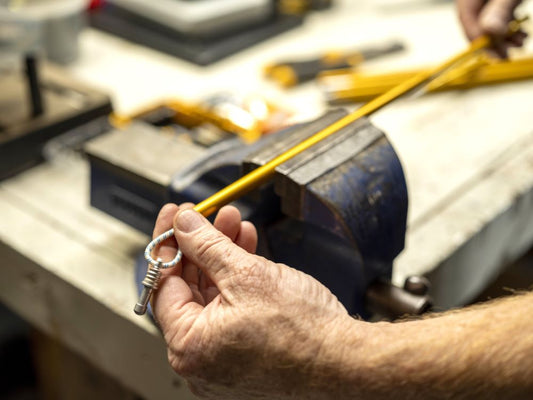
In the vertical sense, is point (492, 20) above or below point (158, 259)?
above

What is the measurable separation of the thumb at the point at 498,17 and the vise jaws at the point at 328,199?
39 centimetres

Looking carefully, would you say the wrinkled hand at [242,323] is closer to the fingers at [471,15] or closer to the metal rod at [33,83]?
the metal rod at [33,83]

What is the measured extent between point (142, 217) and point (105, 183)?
7 centimetres

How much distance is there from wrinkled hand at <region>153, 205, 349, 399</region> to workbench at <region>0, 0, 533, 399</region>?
0.21 m

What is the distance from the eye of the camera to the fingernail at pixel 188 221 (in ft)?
1.89

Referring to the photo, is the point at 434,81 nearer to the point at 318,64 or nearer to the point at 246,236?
the point at 318,64

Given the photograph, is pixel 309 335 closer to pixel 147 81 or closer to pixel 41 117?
pixel 41 117

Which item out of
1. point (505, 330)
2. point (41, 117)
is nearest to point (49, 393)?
point (41, 117)

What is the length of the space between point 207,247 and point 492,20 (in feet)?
2.24

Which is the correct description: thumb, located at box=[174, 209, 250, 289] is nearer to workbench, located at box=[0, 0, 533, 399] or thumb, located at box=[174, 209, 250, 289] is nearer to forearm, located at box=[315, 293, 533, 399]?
forearm, located at box=[315, 293, 533, 399]

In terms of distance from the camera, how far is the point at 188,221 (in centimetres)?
58

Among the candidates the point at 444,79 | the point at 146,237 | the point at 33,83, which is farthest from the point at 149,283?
the point at 444,79

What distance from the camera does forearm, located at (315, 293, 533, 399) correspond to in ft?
1.64

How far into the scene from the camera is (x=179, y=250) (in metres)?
0.59
